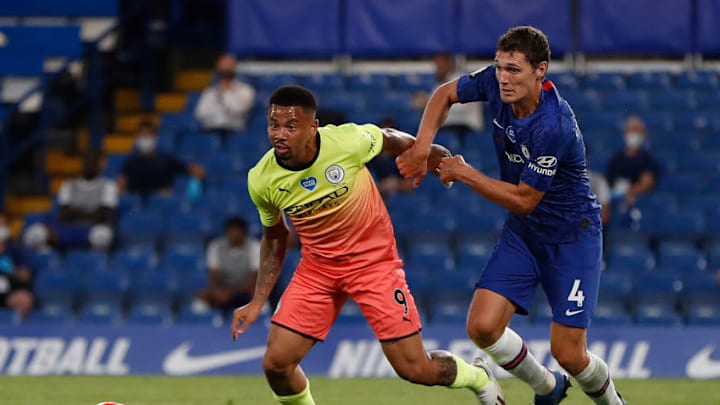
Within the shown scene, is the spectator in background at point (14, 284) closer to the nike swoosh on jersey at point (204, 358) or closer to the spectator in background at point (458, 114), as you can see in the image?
the nike swoosh on jersey at point (204, 358)

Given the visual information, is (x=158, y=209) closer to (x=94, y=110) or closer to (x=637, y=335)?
(x=94, y=110)

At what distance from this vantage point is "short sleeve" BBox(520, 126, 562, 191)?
7.86m

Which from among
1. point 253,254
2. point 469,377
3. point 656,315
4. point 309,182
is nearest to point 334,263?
point 309,182

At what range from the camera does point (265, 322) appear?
1400 centimetres

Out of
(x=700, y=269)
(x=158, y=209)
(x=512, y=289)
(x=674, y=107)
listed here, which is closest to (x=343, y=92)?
(x=158, y=209)

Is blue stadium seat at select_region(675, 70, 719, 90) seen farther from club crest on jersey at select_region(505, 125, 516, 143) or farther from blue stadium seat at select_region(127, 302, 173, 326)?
club crest on jersey at select_region(505, 125, 516, 143)

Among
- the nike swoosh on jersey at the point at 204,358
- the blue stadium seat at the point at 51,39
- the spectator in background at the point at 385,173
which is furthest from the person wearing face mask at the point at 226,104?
the nike swoosh on jersey at the point at 204,358

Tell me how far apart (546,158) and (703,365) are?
5.47m

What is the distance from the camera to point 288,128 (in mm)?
7723

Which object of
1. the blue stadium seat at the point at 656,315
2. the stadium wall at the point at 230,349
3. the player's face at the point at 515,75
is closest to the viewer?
the player's face at the point at 515,75

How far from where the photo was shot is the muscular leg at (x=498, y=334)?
8.38 metres

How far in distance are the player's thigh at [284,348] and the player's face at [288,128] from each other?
1.05 metres

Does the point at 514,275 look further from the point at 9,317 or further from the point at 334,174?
the point at 9,317

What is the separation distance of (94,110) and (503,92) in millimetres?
11371
